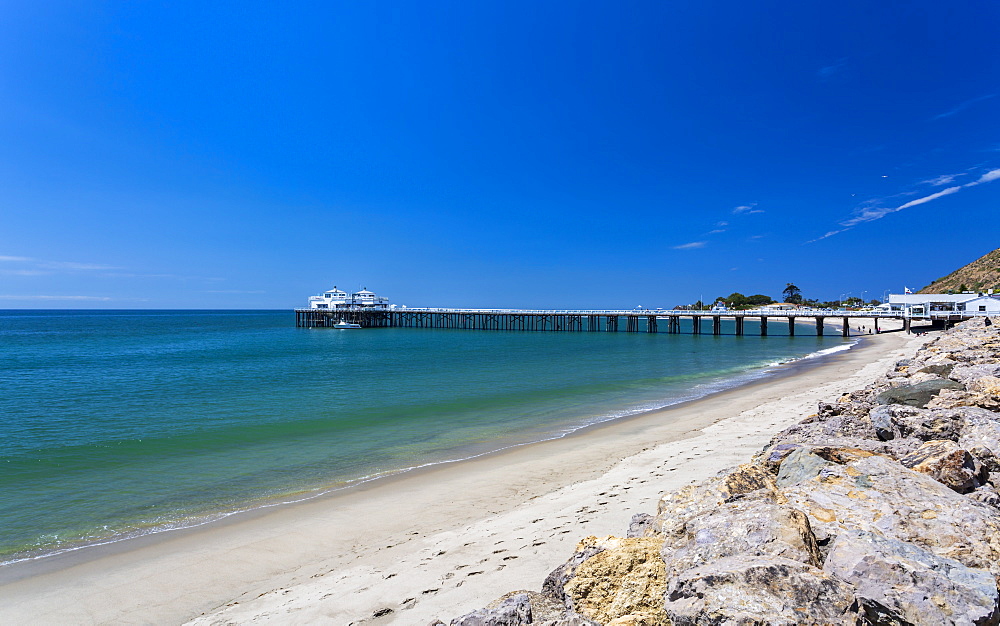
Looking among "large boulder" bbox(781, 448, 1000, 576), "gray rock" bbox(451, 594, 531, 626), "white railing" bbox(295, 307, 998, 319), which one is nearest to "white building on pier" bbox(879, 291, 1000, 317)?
"white railing" bbox(295, 307, 998, 319)

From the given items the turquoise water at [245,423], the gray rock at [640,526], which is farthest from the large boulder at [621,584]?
the turquoise water at [245,423]

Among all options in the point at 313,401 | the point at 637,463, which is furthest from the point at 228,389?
the point at 637,463

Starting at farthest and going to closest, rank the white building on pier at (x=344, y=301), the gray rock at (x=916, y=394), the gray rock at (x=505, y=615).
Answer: the white building on pier at (x=344, y=301) → the gray rock at (x=916, y=394) → the gray rock at (x=505, y=615)

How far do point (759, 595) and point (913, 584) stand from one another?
841 millimetres

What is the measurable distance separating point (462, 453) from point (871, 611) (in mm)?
→ 10433

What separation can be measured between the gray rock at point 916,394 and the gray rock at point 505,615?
8.60 metres

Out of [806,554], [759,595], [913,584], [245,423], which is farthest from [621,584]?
[245,423]

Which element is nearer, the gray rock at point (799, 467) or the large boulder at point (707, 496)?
the large boulder at point (707, 496)

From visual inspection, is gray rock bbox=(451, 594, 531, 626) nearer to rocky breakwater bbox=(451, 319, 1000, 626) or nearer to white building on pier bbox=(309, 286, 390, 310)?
rocky breakwater bbox=(451, 319, 1000, 626)

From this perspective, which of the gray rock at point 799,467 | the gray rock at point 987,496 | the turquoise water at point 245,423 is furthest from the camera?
the turquoise water at point 245,423

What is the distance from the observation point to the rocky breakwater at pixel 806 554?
2543 mm

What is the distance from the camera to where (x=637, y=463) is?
9.80m

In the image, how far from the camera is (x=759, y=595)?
100.0 inches

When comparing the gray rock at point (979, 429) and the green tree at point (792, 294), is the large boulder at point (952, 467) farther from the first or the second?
the green tree at point (792, 294)
